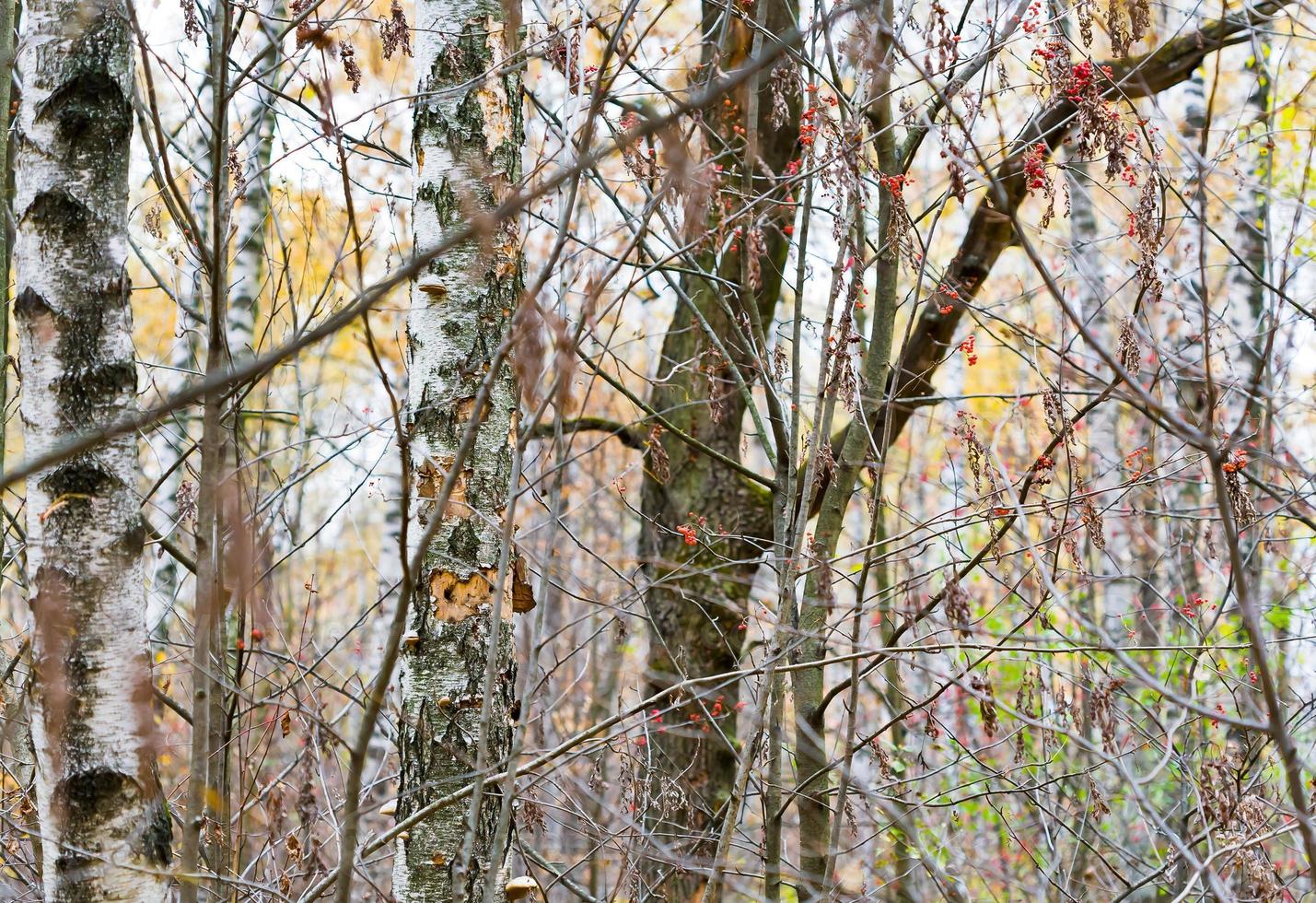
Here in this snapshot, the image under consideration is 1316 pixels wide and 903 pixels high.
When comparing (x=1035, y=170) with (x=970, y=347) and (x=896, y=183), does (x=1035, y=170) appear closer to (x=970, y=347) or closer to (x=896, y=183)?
(x=896, y=183)

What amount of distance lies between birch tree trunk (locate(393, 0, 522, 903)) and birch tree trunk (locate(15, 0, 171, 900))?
2.65 ft

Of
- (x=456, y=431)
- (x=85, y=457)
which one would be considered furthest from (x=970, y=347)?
(x=85, y=457)

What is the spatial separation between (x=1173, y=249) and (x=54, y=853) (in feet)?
14.6

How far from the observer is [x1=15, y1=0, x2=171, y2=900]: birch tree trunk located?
160 cm

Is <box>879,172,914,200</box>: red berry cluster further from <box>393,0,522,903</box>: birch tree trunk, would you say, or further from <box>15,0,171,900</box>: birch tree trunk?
<box>15,0,171,900</box>: birch tree trunk

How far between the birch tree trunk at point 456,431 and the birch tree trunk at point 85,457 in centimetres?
81

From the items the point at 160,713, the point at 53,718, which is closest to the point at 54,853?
the point at 53,718

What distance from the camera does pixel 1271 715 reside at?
129 centimetres

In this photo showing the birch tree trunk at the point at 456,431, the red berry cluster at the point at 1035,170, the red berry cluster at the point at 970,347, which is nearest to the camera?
the birch tree trunk at the point at 456,431

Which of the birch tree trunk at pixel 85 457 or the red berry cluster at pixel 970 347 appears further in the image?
the red berry cluster at pixel 970 347

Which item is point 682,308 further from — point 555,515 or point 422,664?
point 555,515

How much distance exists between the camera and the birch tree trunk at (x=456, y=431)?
250 cm

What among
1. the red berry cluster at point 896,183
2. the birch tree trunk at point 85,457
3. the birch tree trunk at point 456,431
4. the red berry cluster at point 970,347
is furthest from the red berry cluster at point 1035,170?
the birch tree trunk at point 85,457

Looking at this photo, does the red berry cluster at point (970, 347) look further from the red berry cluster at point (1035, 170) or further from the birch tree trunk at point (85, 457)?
the birch tree trunk at point (85, 457)
